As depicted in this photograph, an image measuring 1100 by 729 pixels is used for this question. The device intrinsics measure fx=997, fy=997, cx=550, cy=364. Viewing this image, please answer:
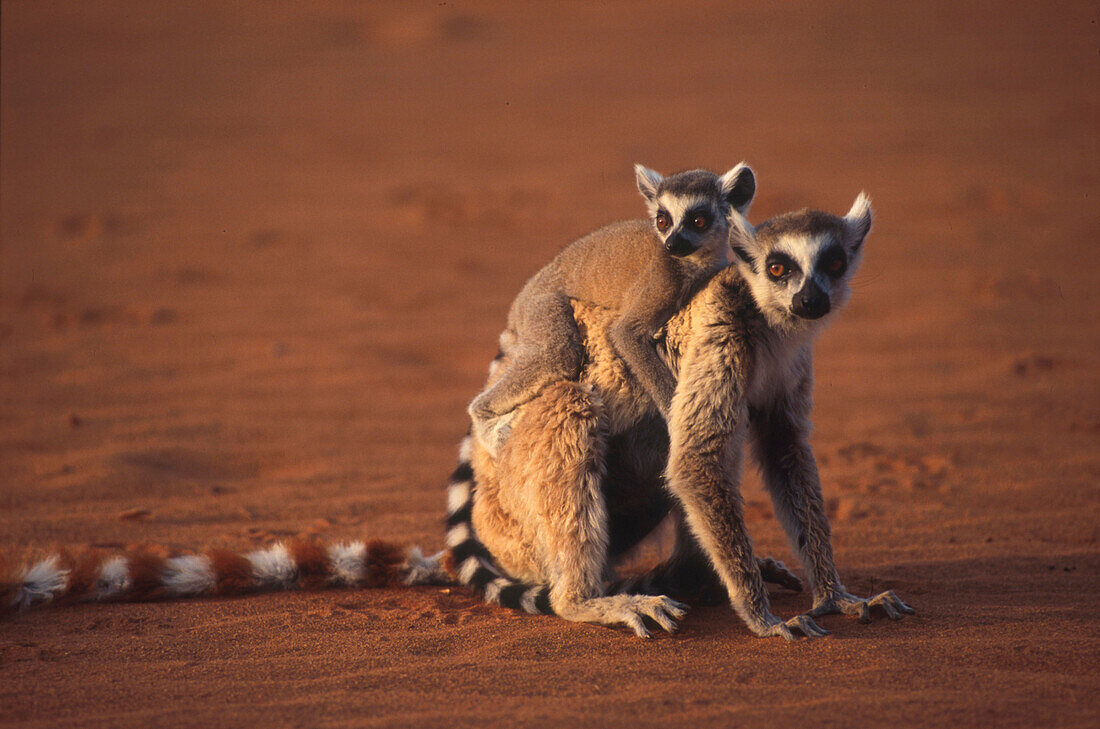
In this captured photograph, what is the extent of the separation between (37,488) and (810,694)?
579 cm

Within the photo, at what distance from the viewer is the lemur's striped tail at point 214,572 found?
4984 millimetres

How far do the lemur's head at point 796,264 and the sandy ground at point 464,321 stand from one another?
4.74ft

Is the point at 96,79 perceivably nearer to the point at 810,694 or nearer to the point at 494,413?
the point at 494,413

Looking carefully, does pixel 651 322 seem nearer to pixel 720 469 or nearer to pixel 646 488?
pixel 646 488

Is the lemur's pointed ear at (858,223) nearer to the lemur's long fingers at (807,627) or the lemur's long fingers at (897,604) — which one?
the lemur's long fingers at (897,604)

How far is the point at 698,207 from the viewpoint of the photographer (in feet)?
19.1

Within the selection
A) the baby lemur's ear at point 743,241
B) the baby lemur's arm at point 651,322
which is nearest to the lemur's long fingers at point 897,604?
the baby lemur's arm at point 651,322

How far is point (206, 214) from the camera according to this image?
1662 cm

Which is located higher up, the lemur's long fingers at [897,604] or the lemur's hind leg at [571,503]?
the lemur's hind leg at [571,503]

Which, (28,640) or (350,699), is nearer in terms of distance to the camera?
(350,699)

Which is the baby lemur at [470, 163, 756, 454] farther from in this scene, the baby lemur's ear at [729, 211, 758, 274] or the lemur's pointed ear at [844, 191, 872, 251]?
the lemur's pointed ear at [844, 191, 872, 251]

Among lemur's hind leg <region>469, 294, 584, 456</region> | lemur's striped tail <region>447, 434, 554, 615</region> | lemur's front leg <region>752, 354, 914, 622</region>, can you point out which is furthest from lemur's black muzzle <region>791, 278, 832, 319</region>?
lemur's striped tail <region>447, 434, 554, 615</region>

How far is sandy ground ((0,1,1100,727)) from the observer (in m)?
4.05

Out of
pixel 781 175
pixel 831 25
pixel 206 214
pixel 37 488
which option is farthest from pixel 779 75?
pixel 37 488
